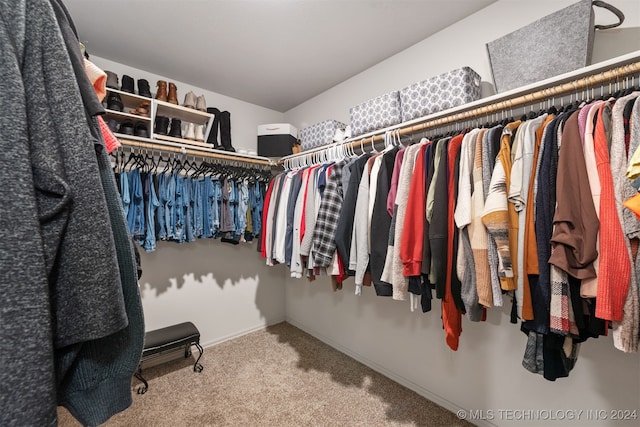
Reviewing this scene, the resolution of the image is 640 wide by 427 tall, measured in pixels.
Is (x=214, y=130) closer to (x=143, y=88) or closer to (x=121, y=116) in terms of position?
(x=143, y=88)

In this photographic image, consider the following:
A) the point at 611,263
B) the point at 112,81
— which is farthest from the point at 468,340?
the point at 112,81

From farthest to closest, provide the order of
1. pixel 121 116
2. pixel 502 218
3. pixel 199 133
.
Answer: pixel 199 133
pixel 121 116
pixel 502 218

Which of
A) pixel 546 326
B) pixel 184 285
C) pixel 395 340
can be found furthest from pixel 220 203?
pixel 546 326

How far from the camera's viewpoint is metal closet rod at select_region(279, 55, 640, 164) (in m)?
0.94

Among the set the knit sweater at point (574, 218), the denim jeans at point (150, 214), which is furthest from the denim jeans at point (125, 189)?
the knit sweater at point (574, 218)

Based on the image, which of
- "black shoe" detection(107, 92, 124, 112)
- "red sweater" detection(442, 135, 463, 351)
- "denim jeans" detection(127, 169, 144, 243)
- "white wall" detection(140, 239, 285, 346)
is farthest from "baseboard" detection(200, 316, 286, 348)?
"red sweater" detection(442, 135, 463, 351)

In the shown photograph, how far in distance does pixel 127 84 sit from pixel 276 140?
1.20 metres

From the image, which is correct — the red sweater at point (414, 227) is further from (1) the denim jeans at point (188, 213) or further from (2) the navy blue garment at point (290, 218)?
(1) the denim jeans at point (188, 213)

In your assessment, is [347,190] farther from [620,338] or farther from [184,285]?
[184,285]

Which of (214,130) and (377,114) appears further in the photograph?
(214,130)

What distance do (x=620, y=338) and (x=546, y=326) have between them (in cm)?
16

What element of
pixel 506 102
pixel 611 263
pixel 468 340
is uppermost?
pixel 506 102

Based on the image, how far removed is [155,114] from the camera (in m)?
2.06

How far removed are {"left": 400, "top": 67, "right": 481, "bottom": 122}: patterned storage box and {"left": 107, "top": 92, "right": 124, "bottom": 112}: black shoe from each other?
6.41ft
